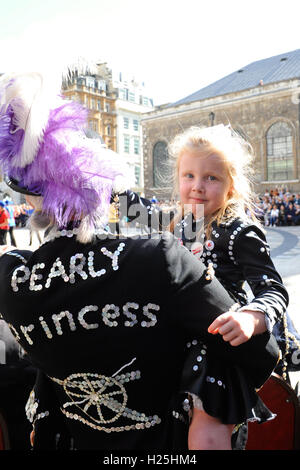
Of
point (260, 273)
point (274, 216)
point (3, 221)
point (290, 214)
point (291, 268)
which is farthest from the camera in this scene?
point (274, 216)

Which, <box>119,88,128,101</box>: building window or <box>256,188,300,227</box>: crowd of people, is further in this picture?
<box>119,88,128,101</box>: building window

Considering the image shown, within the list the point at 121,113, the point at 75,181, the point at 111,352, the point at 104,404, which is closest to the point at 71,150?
the point at 75,181

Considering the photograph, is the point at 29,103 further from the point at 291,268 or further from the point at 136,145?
the point at 136,145

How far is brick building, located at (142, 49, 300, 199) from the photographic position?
1083 inches

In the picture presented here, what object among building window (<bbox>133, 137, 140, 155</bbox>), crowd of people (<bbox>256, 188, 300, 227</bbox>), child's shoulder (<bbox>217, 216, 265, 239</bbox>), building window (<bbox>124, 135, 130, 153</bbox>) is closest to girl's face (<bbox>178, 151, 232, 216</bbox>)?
child's shoulder (<bbox>217, 216, 265, 239</bbox>)

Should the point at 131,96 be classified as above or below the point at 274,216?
above

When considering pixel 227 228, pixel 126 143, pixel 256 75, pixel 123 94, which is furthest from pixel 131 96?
pixel 227 228

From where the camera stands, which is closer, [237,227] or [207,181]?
[237,227]

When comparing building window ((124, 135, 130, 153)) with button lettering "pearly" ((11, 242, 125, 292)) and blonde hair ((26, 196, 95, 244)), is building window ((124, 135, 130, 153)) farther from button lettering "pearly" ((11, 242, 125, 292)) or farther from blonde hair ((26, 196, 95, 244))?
button lettering "pearly" ((11, 242, 125, 292))

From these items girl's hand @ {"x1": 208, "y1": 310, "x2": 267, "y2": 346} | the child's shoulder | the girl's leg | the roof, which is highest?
the roof

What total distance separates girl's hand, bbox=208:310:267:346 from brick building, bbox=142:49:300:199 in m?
23.4

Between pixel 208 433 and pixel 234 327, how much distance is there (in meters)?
0.27

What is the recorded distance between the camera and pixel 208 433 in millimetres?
988

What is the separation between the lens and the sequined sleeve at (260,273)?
121 cm
